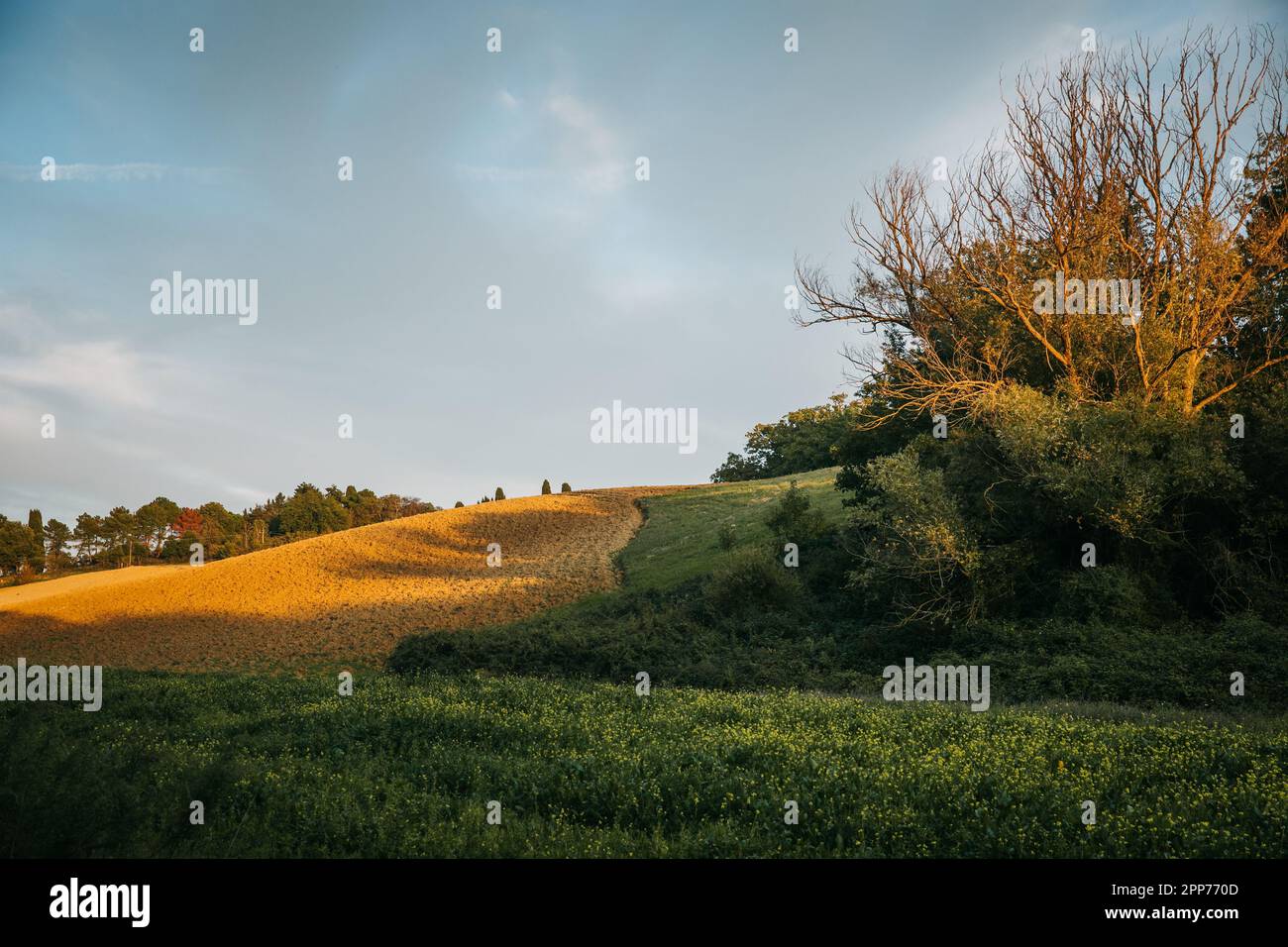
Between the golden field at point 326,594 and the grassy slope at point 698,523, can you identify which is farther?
the grassy slope at point 698,523

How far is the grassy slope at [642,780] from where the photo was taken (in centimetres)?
696

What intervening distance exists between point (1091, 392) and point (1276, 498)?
5248 millimetres

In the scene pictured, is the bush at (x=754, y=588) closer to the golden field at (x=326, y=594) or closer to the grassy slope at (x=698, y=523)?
the grassy slope at (x=698, y=523)

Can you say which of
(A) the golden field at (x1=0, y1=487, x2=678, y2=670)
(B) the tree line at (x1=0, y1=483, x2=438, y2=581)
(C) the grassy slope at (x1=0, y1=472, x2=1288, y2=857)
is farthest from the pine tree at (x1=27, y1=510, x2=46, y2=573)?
(C) the grassy slope at (x1=0, y1=472, x2=1288, y2=857)

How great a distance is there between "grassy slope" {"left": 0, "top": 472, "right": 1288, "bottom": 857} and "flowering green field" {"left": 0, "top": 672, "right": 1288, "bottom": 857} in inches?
1.3

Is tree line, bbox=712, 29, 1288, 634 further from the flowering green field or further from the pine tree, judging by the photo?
the pine tree

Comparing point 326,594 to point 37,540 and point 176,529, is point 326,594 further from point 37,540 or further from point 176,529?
point 176,529

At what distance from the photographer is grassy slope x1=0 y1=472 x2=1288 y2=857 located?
22.8 ft

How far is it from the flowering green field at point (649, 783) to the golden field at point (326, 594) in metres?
17.6

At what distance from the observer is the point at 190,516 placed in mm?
76188

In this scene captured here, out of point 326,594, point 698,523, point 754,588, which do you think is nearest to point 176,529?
point 326,594

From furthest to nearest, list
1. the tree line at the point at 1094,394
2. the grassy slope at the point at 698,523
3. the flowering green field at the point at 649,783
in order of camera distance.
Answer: the grassy slope at the point at 698,523
the tree line at the point at 1094,394
the flowering green field at the point at 649,783

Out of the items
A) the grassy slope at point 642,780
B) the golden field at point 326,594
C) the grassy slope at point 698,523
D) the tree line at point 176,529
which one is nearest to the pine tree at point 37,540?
the tree line at point 176,529
